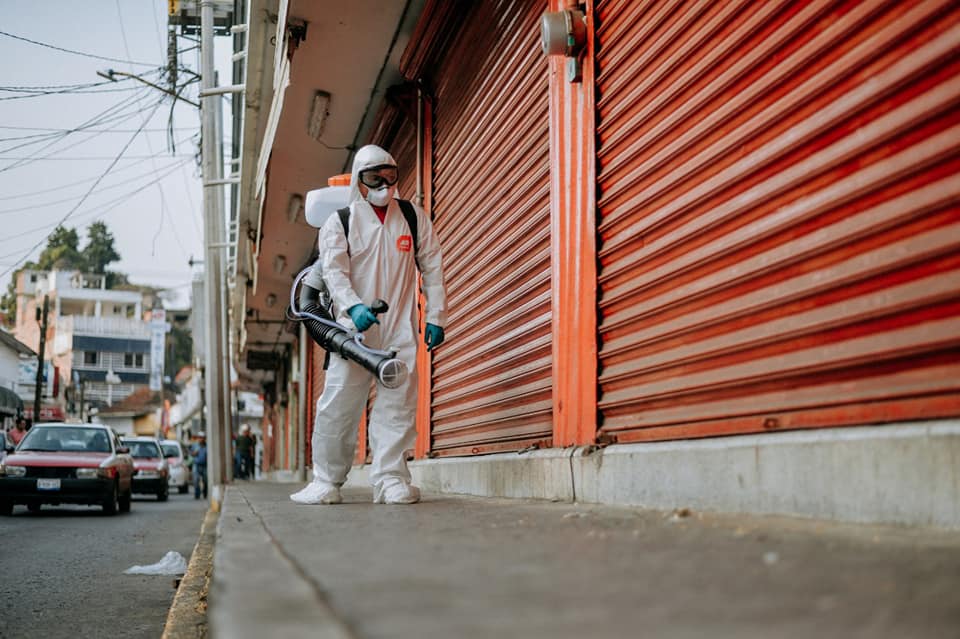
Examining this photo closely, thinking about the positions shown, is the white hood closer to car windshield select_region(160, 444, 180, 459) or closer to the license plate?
the license plate

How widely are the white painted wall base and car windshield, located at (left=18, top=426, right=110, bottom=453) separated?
40.6 feet

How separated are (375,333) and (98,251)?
96.5 meters

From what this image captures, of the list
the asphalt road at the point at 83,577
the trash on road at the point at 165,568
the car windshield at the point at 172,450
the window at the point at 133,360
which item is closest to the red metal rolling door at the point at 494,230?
the trash on road at the point at 165,568

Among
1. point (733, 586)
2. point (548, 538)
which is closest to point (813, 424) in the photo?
point (548, 538)

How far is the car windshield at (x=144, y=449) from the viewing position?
901 inches

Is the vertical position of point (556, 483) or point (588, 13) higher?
point (588, 13)

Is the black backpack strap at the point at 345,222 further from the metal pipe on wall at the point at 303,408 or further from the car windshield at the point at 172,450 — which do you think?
the car windshield at the point at 172,450

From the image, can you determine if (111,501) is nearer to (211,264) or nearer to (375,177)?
(211,264)

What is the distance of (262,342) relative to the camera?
98.3ft

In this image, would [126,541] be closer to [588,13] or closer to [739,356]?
[588,13]

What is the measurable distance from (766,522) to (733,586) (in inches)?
46.0

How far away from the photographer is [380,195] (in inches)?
214

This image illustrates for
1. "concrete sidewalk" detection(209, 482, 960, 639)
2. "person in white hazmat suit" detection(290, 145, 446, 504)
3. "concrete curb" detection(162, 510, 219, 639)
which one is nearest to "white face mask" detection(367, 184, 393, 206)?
"person in white hazmat suit" detection(290, 145, 446, 504)

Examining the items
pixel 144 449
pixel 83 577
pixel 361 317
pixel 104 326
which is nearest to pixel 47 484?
pixel 83 577
